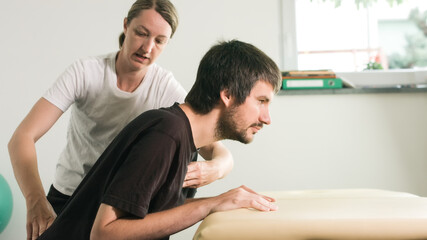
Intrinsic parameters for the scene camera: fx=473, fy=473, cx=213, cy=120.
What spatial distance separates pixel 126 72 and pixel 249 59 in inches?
21.3

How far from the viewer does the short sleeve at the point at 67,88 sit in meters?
1.55

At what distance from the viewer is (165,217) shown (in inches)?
41.3

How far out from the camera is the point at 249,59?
4.18 ft

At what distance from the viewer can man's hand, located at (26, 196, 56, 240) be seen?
50.8 inches

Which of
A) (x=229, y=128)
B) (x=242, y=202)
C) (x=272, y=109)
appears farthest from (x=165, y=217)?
(x=272, y=109)

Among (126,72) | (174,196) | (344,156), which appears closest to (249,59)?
(174,196)

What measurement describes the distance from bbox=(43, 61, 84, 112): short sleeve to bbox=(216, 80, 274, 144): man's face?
1.95 ft

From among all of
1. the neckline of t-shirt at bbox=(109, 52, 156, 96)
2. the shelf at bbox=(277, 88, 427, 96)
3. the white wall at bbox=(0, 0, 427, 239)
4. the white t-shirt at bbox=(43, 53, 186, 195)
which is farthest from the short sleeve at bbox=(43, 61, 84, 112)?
the shelf at bbox=(277, 88, 427, 96)

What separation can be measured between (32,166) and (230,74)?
2.15 ft

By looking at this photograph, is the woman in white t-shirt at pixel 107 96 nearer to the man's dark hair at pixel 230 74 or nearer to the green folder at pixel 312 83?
the man's dark hair at pixel 230 74

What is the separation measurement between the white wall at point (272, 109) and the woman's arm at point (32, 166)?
1.19 metres

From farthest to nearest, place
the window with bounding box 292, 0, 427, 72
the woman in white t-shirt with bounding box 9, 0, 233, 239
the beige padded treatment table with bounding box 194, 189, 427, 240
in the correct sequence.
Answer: the window with bounding box 292, 0, 427, 72, the woman in white t-shirt with bounding box 9, 0, 233, 239, the beige padded treatment table with bounding box 194, 189, 427, 240

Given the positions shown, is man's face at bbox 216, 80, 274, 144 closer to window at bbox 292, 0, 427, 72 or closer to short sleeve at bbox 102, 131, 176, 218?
short sleeve at bbox 102, 131, 176, 218

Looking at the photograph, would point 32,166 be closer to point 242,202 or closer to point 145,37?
point 145,37
